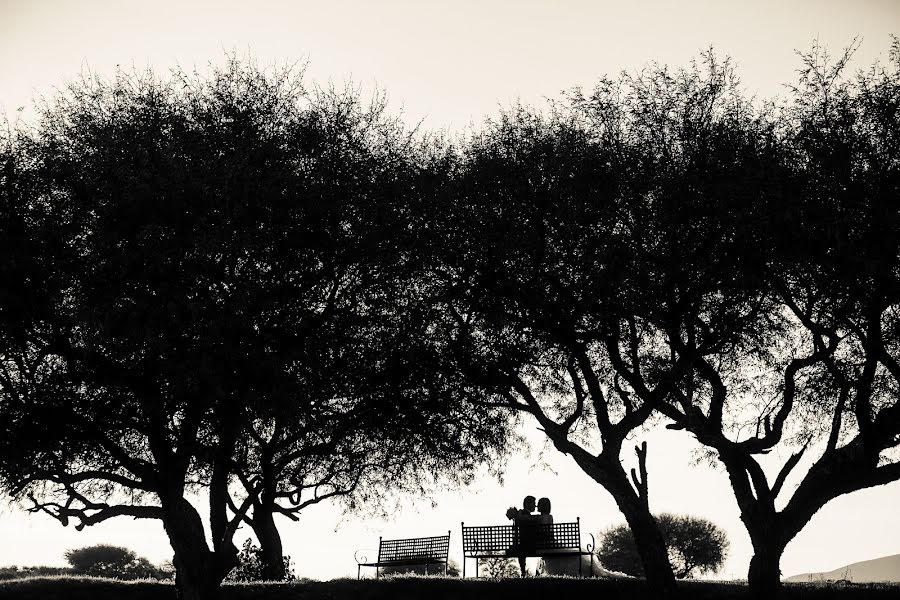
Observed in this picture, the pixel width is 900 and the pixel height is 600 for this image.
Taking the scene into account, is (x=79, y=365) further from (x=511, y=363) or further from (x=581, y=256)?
(x=581, y=256)

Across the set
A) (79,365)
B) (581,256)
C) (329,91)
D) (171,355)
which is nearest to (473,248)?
(581,256)

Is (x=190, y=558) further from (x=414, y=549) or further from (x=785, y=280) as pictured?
(x=785, y=280)

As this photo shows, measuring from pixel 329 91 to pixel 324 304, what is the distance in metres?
5.64

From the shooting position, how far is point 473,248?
74.4ft

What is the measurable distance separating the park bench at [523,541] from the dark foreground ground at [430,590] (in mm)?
1719

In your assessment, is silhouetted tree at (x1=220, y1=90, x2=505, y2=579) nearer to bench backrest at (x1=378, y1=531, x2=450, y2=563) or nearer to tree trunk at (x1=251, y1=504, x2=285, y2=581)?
bench backrest at (x1=378, y1=531, x2=450, y2=563)

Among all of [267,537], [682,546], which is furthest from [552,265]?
[682,546]

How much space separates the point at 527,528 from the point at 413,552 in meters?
4.44

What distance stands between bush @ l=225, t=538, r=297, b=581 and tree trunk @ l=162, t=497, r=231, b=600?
29.3ft

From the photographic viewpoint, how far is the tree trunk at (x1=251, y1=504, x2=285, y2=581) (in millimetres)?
31422

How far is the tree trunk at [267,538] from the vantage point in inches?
1237

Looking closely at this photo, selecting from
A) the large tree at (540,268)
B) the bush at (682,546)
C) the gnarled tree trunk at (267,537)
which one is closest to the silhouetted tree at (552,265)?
the large tree at (540,268)

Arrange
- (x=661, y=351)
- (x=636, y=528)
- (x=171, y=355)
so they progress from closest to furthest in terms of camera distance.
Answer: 1. (x=171, y=355)
2. (x=636, y=528)
3. (x=661, y=351)

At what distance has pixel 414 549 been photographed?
93.5ft
